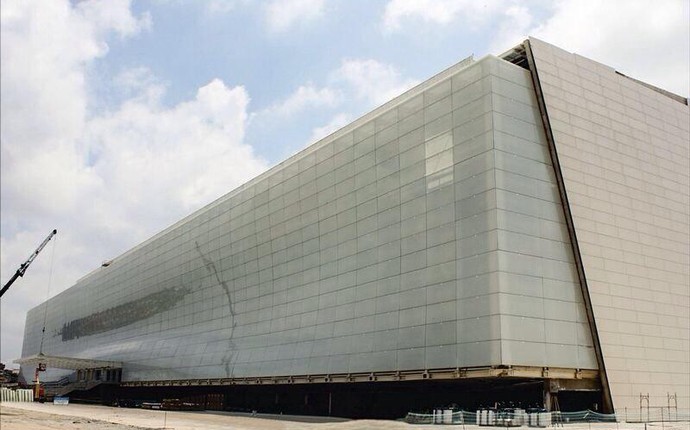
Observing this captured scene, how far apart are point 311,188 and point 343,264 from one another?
9360 mm

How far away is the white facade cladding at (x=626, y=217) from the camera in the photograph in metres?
44.9

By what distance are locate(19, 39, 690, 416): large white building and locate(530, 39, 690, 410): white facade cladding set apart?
6.3 inches

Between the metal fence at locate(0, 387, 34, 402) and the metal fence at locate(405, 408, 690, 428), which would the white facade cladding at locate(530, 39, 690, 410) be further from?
the metal fence at locate(0, 387, 34, 402)

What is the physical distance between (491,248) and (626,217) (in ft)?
48.3

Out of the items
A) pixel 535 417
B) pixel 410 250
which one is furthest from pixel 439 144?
pixel 535 417

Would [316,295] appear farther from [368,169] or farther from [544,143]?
[544,143]

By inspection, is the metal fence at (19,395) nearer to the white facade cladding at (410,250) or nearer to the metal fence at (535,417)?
the white facade cladding at (410,250)

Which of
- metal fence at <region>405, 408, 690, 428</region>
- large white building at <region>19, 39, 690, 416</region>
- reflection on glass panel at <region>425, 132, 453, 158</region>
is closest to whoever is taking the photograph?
metal fence at <region>405, 408, 690, 428</region>

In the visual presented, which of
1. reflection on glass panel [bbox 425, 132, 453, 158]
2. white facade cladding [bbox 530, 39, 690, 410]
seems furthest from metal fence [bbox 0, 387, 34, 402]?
white facade cladding [bbox 530, 39, 690, 410]

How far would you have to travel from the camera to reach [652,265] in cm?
4981

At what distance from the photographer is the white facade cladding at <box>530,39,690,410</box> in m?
44.9

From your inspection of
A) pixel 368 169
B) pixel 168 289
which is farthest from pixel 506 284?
pixel 168 289

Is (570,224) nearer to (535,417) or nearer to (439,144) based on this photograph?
(439,144)

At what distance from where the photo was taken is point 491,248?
41.3 m
